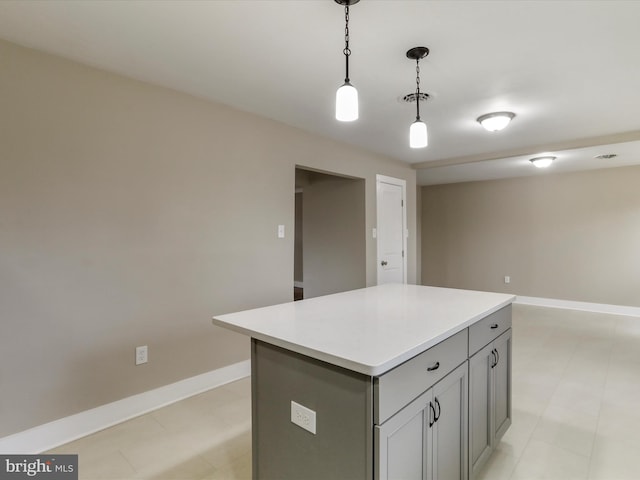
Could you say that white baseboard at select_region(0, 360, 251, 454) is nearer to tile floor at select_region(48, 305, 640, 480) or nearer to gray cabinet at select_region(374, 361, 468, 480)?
tile floor at select_region(48, 305, 640, 480)

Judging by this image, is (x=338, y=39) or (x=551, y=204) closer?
(x=338, y=39)

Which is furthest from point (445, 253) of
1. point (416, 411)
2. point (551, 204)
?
point (416, 411)

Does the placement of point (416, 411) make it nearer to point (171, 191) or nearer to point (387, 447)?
point (387, 447)

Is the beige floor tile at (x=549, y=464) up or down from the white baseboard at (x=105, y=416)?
down

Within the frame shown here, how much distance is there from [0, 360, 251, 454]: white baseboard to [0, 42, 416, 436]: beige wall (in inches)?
2.0

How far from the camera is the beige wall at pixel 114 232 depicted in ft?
6.36

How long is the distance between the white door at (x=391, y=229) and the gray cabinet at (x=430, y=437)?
3077mm

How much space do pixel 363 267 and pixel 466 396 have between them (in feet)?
9.38

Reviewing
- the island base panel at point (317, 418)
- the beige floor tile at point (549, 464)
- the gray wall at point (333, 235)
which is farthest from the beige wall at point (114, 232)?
the beige floor tile at point (549, 464)

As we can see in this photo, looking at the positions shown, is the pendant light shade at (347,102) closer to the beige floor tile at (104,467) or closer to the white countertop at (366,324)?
the white countertop at (366,324)

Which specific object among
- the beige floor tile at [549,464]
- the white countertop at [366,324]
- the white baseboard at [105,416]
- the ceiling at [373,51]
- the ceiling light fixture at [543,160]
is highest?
the ceiling at [373,51]

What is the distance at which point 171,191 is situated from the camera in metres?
2.56

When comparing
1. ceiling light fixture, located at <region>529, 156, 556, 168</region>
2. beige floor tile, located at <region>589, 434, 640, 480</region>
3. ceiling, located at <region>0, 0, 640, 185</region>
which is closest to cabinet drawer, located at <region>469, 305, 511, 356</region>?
beige floor tile, located at <region>589, 434, 640, 480</region>

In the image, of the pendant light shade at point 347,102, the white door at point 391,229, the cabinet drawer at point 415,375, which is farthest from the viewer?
the white door at point 391,229
